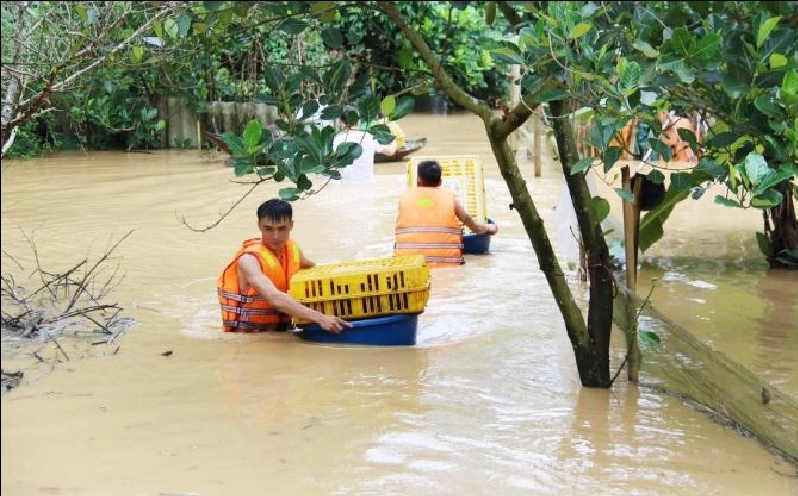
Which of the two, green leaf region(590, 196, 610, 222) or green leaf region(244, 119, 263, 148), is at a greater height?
green leaf region(244, 119, 263, 148)

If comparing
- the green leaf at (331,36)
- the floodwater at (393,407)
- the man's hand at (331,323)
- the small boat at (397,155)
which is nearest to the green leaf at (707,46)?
the green leaf at (331,36)

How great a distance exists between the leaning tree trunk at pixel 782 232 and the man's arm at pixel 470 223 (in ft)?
7.78

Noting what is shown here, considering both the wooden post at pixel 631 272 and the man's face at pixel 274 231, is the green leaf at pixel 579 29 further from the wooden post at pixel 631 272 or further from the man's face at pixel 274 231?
the man's face at pixel 274 231

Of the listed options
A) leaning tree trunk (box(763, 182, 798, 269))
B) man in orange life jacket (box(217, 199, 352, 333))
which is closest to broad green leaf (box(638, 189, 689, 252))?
leaning tree trunk (box(763, 182, 798, 269))

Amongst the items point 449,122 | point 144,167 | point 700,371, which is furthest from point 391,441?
point 449,122

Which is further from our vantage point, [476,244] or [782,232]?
[476,244]

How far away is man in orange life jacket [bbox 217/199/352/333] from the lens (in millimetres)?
5930

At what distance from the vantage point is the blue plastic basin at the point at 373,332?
19.5 feet

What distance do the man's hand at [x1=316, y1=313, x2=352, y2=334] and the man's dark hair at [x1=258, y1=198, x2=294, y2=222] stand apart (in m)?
0.66

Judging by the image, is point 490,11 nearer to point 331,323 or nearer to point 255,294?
point 331,323

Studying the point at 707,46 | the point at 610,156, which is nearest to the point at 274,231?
the point at 610,156

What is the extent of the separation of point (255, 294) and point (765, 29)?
3.72 metres

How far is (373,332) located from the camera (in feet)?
19.8

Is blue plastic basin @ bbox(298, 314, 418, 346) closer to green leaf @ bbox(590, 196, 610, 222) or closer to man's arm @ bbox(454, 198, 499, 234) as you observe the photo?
green leaf @ bbox(590, 196, 610, 222)
